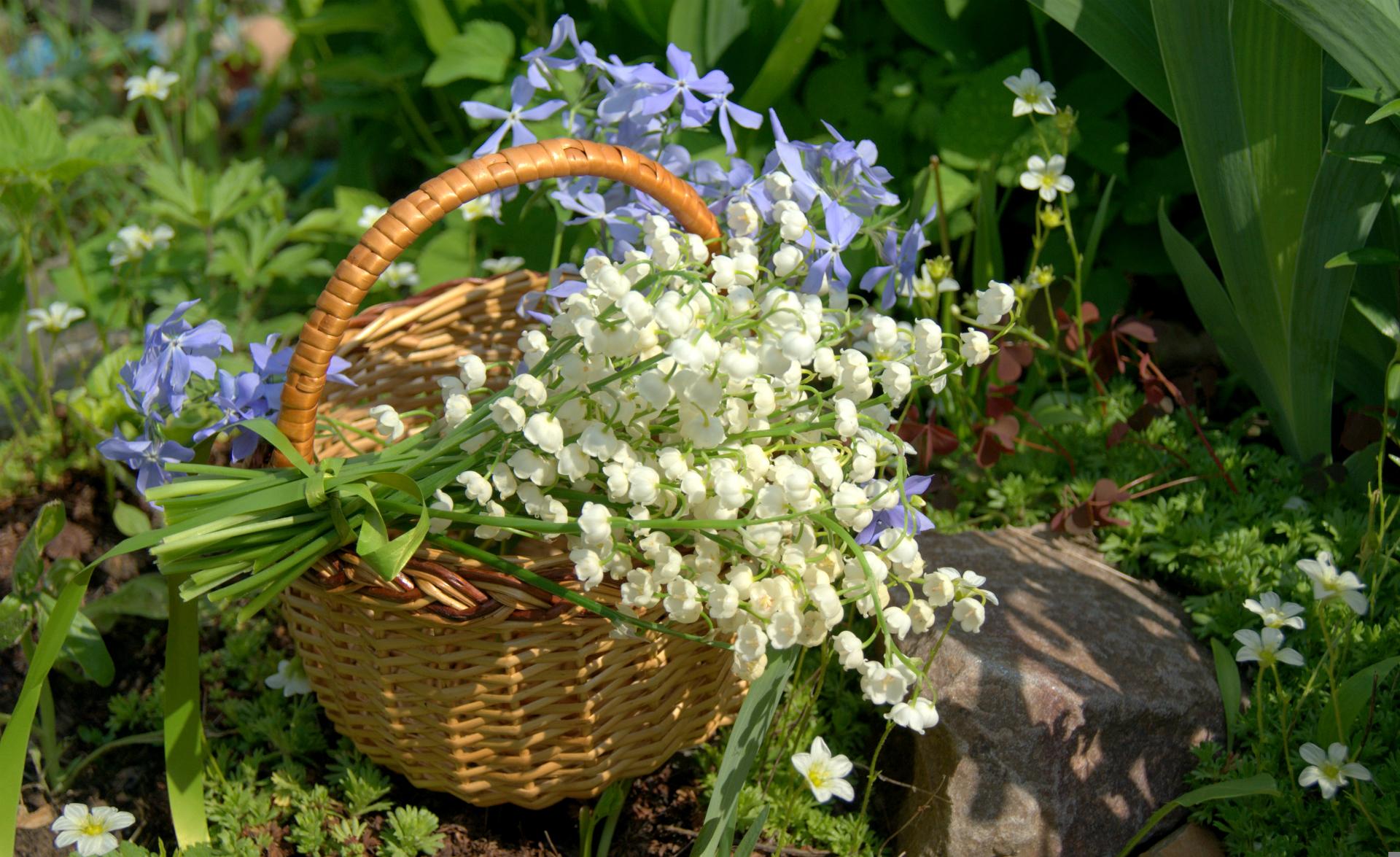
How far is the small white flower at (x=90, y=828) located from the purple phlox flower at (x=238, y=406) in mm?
448

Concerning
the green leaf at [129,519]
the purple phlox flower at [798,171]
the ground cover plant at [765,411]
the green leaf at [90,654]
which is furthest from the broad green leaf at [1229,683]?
the green leaf at [129,519]

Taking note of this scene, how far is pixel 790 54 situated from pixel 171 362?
118cm

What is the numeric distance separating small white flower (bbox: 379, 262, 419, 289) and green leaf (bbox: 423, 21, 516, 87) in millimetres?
349

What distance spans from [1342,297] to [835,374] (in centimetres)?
90

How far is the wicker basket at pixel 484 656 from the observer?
1167 mm

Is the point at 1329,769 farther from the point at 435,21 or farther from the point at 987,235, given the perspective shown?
the point at 435,21

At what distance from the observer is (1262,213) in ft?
5.17

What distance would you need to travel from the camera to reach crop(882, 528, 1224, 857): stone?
1.41 metres

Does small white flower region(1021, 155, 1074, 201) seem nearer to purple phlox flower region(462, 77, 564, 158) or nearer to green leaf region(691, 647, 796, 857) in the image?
purple phlox flower region(462, 77, 564, 158)

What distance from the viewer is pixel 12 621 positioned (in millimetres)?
1530

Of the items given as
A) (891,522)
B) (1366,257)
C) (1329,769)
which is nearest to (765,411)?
(891,522)

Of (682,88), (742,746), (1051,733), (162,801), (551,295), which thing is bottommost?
(162,801)

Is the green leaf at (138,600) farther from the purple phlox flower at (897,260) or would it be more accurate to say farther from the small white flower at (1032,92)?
the small white flower at (1032,92)

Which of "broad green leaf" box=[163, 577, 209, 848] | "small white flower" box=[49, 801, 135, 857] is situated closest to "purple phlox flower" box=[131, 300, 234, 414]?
"broad green leaf" box=[163, 577, 209, 848]
